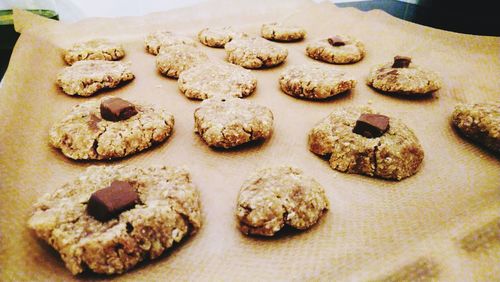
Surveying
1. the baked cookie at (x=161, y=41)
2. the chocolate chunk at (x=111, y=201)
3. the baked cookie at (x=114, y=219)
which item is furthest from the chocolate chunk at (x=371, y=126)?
the baked cookie at (x=161, y=41)

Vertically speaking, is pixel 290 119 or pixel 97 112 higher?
pixel 97 112

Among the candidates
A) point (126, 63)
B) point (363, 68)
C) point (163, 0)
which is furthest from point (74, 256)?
point (163, 0)

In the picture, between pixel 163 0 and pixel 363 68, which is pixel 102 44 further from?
pixel 363 68

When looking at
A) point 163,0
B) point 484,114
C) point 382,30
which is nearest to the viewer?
point 484,114

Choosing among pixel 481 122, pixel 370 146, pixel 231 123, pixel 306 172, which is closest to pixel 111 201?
pixel 231 123

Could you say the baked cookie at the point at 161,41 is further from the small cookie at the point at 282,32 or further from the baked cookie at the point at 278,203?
the baked cookie at the point at 278,203

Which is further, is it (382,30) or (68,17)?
(68,17)
